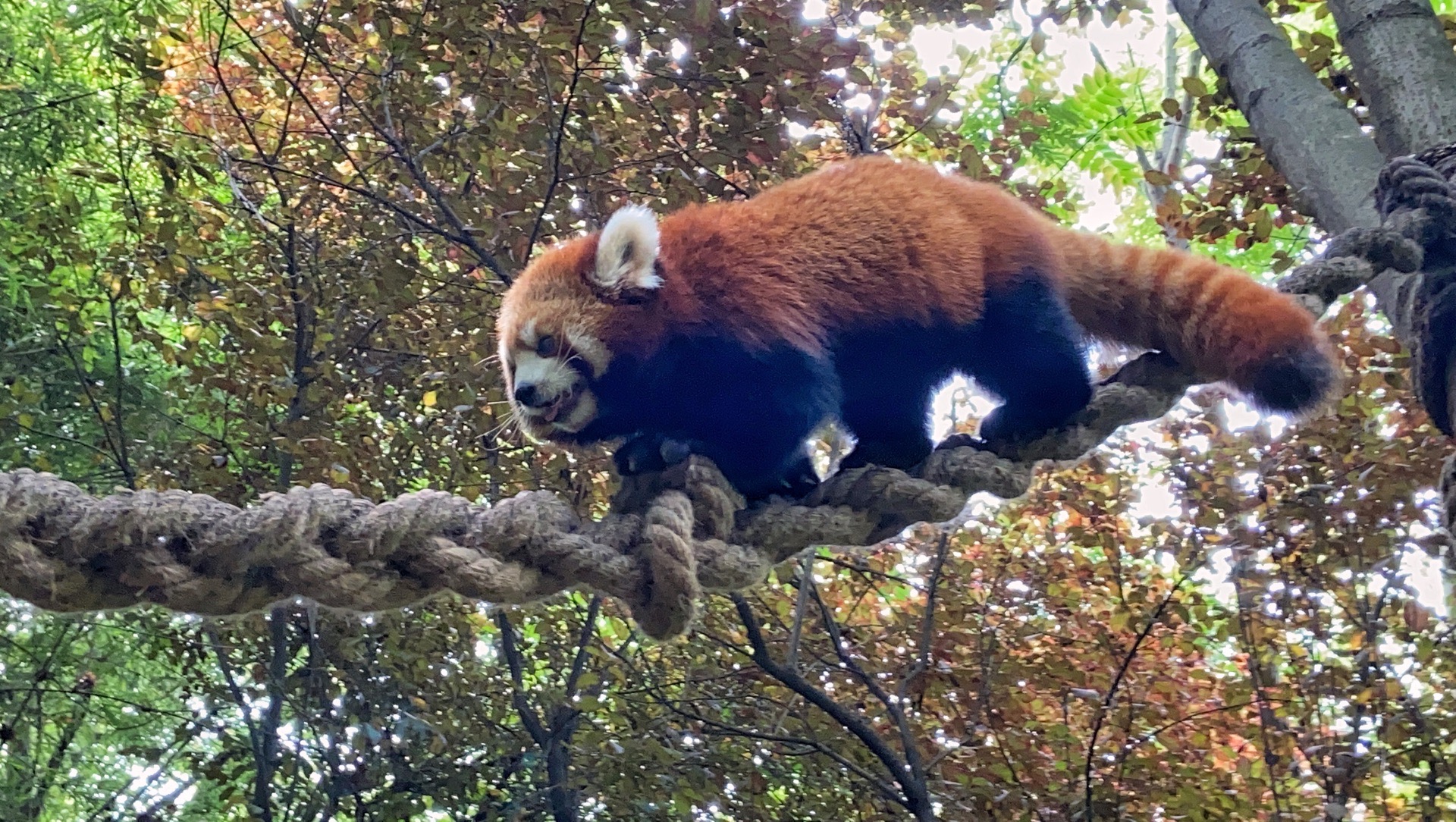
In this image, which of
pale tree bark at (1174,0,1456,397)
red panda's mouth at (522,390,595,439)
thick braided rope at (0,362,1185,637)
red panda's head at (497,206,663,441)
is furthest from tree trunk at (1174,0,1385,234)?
red panda's mouth at (522,390,595,439)

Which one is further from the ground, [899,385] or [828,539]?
[899,385]

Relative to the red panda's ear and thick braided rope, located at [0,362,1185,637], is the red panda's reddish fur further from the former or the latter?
thick braided rope, located at [0,362,1185,637]

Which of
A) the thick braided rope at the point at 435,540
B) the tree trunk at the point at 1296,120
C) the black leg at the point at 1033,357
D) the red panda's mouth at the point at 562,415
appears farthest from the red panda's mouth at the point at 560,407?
the tree trunk at the point at 1296,120

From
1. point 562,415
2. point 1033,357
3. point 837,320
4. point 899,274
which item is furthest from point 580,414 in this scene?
point 1033,357

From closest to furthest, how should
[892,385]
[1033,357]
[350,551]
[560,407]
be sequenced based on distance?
1. [350,551]
2. [560,407]
3. [1033,357]
4. [892,385]

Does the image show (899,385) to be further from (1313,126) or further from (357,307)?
(357,307)

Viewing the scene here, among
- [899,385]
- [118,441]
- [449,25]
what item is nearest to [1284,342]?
[899,385]

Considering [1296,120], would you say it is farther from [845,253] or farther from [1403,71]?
[845,253]

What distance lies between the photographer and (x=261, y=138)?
3.49 metres

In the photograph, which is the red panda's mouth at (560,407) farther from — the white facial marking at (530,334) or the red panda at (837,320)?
the white facial marking at (530,334)

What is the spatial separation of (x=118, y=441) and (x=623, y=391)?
77.1 inches

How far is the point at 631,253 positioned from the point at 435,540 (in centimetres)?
98

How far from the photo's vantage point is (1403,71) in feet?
7.06

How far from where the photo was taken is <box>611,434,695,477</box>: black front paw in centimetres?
197
